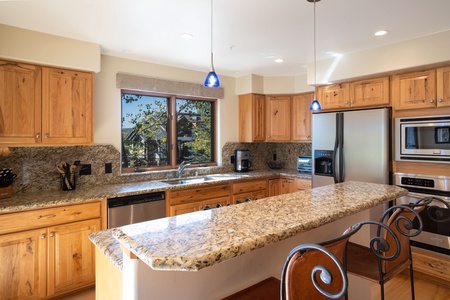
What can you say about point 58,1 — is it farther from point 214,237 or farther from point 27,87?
point 214,237

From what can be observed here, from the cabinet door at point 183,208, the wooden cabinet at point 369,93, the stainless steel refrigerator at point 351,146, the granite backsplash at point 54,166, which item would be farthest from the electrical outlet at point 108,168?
the wooden cabinet at point 369,93

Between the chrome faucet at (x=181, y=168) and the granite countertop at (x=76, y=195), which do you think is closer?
the granite countertop at (x=76, y=195)

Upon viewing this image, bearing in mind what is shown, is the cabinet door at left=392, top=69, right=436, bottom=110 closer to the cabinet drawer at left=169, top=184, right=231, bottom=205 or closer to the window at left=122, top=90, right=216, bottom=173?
the cabinet drawer at left=169, top=184, right=231, bottom=205

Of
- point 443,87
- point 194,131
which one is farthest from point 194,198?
point 443,87

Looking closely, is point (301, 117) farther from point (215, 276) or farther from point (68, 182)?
point (215, 276)

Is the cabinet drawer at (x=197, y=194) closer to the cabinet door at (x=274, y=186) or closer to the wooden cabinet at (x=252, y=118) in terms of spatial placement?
the cabinet door at (x=274, y=186)

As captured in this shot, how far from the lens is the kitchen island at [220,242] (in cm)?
80

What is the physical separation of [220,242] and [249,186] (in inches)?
125

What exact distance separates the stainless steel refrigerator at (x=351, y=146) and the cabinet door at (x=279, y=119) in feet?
3.07

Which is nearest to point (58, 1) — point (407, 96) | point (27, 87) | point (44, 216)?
point (27, 87)

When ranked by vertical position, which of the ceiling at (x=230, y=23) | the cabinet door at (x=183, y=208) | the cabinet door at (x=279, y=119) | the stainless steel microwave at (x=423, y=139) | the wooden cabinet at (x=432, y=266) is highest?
the ceiling at (x=230, y=23)

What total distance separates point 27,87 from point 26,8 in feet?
2.36

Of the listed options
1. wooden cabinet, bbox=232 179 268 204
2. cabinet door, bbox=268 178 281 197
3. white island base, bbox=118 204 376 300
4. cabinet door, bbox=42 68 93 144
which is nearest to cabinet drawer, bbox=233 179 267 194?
wooden cabinet, bbox=232 179 268 204

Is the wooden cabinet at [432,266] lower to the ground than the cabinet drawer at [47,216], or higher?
lower
